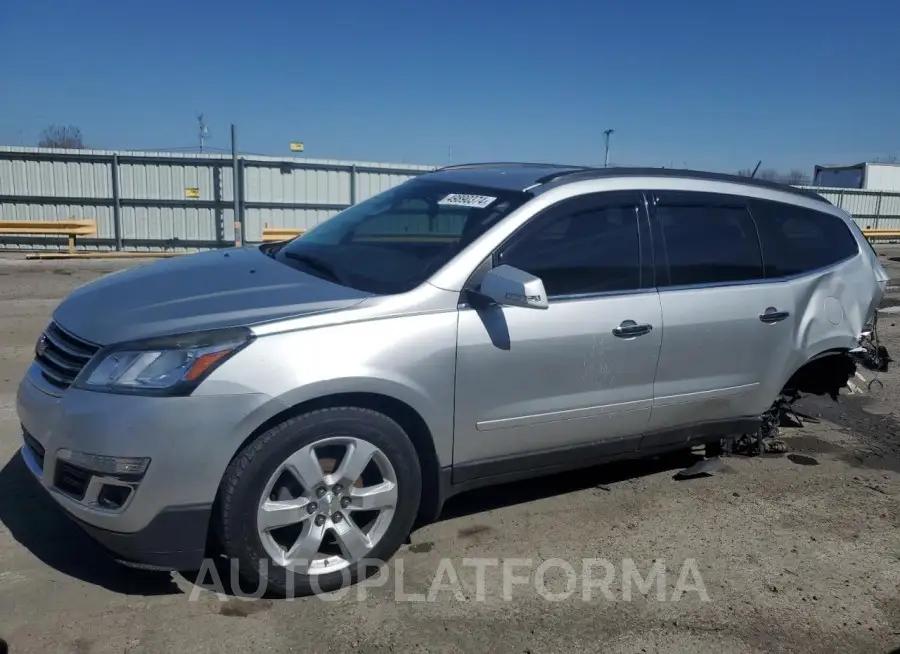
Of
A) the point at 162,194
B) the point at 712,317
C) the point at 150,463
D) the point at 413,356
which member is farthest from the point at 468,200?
the point at 162,194

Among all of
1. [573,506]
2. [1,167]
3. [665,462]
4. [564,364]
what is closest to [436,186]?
[564,364]

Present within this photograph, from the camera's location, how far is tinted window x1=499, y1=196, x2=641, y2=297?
143 inches

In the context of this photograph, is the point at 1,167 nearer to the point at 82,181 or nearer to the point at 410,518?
the point at 82,181

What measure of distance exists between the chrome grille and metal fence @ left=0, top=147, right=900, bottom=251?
15278 millimetres

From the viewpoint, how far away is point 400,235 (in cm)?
413

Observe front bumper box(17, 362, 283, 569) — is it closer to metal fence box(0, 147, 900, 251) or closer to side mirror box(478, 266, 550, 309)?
side mirror box(478, 266, 550, 309)

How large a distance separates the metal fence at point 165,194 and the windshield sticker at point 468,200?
14.9 meters

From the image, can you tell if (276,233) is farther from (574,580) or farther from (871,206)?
(871,206)

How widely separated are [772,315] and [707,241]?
1.92ft

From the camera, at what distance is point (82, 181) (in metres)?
18.0

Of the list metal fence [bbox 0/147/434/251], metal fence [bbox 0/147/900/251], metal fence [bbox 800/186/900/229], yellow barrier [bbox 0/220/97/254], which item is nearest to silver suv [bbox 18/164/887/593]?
metal fence [bbox 0/147/434/251]

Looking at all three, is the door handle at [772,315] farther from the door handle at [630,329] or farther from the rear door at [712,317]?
the door handle at [630,329]

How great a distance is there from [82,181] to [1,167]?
1.76 m

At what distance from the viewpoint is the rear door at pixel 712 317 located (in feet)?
13.0
